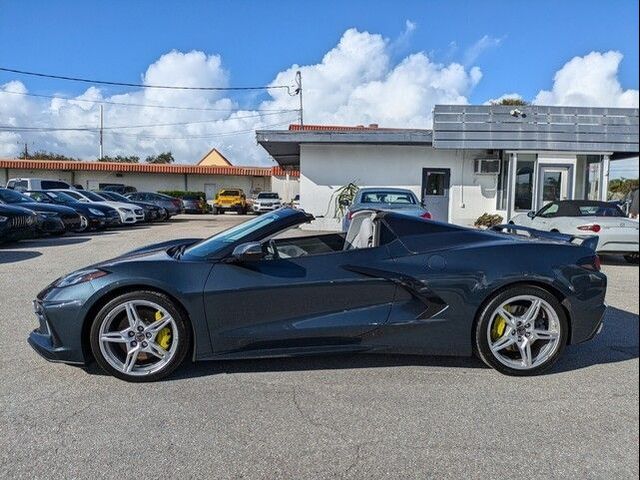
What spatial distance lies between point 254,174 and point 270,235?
36.3 meters

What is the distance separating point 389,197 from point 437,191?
6976mm

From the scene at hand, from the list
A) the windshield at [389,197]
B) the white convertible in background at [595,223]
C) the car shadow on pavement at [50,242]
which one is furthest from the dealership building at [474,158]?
the car shadow on pavement at [50,242]

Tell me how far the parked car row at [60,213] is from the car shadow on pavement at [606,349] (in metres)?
10.9

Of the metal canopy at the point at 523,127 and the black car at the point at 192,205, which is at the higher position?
the metal canopy at the point at 523,127

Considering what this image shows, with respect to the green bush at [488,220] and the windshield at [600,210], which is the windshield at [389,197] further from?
the green bush at [488,220]

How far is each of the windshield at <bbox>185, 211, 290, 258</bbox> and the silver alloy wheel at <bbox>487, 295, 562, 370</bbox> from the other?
1943mm

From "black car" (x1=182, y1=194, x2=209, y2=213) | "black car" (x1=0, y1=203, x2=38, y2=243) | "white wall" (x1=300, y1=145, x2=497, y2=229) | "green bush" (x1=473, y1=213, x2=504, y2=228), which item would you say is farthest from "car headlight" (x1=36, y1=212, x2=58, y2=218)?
"black car" (x1=182, y1=194, x2=209, y2=213)

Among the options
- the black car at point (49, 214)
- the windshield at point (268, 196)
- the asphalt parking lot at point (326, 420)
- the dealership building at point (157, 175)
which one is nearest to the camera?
the asphalt parking lot at point (326, 420)

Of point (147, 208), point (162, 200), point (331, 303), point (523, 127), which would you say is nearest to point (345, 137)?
point (523, 127)

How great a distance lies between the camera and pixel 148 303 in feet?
11.6

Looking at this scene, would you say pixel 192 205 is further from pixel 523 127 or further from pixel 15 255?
pixel 15 255

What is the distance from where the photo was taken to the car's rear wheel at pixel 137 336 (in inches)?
138

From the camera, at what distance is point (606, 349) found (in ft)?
14.2

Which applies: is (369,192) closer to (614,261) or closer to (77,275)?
(614,261)
